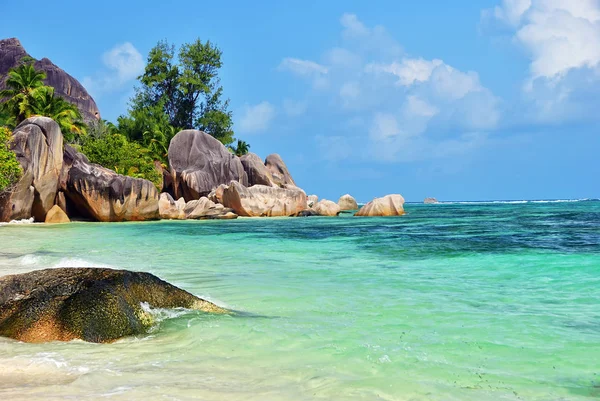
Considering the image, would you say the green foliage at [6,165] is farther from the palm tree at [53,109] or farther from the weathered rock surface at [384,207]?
the weathered rock surface at [384,207]

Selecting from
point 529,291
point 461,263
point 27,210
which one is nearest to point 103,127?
point 27,210

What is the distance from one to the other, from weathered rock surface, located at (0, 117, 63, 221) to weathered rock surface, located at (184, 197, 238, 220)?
7.31m

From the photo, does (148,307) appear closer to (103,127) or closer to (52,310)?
(52,310)

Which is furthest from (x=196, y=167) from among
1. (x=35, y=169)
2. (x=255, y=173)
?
(x=35, y=169)

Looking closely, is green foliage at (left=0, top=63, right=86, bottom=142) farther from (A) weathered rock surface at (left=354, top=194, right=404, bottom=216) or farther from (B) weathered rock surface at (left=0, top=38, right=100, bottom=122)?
(B) weathered rock surface at (left=0, top=38, right=100, bottom=122)

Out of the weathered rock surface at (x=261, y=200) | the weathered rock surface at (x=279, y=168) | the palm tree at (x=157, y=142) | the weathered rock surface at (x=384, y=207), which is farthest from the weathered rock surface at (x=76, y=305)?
the weathered rock surface at (x=279, y=168)

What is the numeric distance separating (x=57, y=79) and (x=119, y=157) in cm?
3329

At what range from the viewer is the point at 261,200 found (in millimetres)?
31688

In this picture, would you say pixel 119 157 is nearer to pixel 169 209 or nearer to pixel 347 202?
pixel 169 209

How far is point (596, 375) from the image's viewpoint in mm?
3475

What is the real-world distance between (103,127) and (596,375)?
40.5 meters

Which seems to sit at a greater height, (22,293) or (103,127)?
(103,127)

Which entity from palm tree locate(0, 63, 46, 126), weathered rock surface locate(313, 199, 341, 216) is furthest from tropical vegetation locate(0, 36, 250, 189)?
weathered rock surface locate(313, 199, 341, 216)

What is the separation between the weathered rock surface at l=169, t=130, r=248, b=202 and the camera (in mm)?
33562
